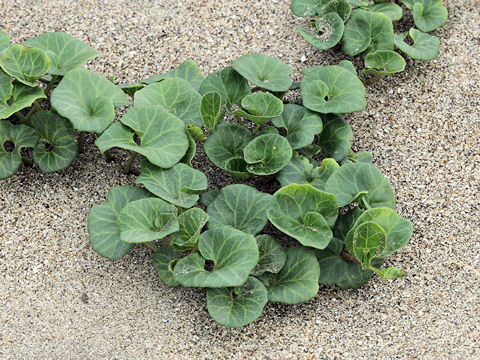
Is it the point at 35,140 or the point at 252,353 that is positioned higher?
the point at 35,140

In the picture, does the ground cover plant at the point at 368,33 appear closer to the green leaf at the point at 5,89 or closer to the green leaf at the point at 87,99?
the green leaf at the point at 87,99

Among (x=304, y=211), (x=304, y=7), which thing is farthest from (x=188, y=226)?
(x=304, y=7)

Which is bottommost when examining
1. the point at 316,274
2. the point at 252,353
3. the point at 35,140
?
the point at 252,353

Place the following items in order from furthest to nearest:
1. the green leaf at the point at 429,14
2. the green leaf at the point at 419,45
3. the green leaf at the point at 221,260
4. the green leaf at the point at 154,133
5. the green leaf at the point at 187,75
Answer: the green leaf at the point at 429,14 < the green leaf at the point at 419,45 < the green leaf at the point at 187,75 < the green leaf at the point at 154,133 < the green leaf at the point at 221,260

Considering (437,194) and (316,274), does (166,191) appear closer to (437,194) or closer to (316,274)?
(316,274)

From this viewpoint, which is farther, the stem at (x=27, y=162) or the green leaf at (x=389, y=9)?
the green leaf at (x=389, y=9)

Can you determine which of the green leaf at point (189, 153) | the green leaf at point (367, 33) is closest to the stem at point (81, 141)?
the green leaf at point (189, 153)

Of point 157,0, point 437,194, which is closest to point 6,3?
point 157,0

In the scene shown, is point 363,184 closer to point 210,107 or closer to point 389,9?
point 210,107
